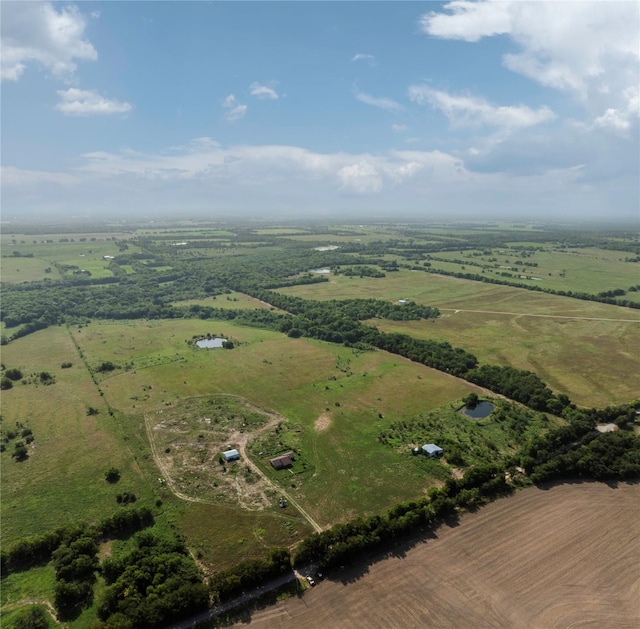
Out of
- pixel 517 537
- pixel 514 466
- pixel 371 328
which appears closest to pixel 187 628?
pixel 517 537

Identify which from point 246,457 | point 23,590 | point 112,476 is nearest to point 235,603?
point 23,590

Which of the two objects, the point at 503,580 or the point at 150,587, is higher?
the point at 150,587

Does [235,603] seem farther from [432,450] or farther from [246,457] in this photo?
[432,450]

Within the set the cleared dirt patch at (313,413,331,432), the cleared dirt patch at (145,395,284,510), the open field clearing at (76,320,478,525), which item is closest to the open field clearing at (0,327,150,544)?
the cleared dirt patch at (145,395,284,510)

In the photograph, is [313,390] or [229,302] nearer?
[313,390]

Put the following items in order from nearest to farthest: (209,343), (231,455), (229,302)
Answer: (231,455)
(209,343)
(229,302)

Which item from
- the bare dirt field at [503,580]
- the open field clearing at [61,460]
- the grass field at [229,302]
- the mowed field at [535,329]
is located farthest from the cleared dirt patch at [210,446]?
the grass field at [229,302]

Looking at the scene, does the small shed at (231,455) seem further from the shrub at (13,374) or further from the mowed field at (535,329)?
the mowed field at (535,329)

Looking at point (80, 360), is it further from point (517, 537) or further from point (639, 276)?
point (639, 276)

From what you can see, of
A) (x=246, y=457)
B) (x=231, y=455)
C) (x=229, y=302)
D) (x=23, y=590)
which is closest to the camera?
(x=23, y=590)
